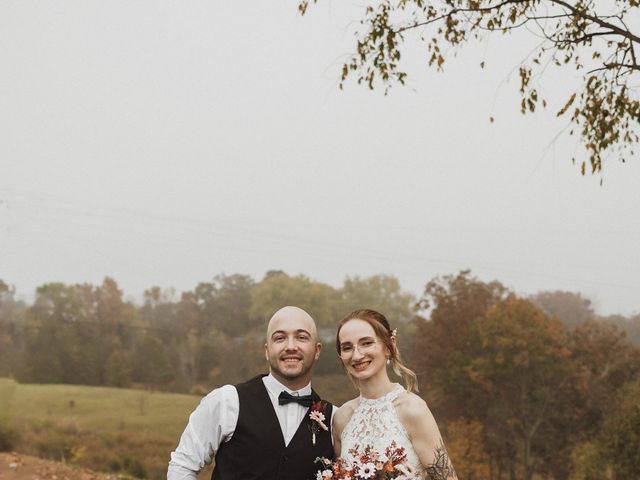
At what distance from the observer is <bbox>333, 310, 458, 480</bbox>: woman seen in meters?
3.92

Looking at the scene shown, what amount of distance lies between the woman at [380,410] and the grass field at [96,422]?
18.3m

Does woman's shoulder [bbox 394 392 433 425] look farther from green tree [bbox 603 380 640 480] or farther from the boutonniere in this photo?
green tree [bbox 603 380 640 480]

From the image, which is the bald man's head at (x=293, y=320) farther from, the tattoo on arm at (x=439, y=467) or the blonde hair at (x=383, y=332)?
the tattoo on arm at (x=439, y=467)

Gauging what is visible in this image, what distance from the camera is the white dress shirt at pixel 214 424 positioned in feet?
13.6

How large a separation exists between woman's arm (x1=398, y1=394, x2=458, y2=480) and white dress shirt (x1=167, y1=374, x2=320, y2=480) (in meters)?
0.59

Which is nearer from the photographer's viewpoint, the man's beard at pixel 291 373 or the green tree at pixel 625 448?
the man's beard at pixel 291 373

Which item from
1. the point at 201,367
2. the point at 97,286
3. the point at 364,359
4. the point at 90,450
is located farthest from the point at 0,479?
the point at 364,359

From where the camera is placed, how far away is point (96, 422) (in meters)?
22.5

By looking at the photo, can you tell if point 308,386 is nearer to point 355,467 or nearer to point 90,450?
point 355,467

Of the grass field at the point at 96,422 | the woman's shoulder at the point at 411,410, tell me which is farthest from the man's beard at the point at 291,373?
the grass field at the point at 96,422

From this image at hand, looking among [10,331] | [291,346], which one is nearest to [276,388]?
[291,346]

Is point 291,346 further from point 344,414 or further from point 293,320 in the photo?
point 344,414

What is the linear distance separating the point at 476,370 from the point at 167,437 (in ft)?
30.3

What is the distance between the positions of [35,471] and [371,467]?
44.1 ft
